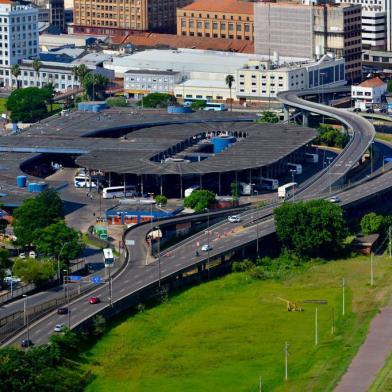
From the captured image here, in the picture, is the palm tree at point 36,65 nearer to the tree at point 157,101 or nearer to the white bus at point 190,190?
the tree at point 157,101

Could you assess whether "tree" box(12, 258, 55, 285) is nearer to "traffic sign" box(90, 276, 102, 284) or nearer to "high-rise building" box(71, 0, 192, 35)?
"traffic sign" box(90, 276, 102, 284)

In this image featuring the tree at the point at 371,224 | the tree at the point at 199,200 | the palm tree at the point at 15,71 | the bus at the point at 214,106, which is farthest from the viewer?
the palm tree at the point at 15,71

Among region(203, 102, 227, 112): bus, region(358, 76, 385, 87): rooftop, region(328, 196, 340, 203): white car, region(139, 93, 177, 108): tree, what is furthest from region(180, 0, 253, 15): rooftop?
region(328, 196, 340, 203): white car

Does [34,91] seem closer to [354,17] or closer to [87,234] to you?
[354,17]

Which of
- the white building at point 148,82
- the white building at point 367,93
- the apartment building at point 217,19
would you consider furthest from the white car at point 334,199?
the apartment building at point 217,19

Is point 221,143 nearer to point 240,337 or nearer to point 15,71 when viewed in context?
point 15,71

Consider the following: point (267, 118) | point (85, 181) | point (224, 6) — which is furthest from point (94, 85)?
point (85, 181)
